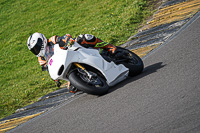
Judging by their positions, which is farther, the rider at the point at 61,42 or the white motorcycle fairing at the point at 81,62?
the rider at the point at 61,42

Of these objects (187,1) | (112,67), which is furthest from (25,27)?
(112,67)

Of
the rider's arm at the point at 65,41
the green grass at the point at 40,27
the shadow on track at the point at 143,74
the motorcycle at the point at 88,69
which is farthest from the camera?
the green grass at the point at 40,27

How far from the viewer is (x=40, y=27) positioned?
16.9 m

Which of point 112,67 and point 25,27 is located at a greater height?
point 112,67

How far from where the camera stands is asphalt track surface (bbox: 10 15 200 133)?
3838 mm

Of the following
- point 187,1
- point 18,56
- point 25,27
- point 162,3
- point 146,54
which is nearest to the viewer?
point 146,54

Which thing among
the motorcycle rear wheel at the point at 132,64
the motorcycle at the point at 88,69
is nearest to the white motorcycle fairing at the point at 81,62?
the motorcycle at the point at 88,69

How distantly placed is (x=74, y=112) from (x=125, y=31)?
5387 mm

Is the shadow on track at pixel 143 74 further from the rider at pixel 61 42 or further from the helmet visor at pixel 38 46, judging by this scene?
the helmet visor at pixel 38 46

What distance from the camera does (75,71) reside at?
569 cm

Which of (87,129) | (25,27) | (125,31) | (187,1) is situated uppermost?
(87,129)

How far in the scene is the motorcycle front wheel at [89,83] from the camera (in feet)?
17.8

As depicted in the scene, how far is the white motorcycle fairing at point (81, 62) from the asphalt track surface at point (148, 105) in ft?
0.72

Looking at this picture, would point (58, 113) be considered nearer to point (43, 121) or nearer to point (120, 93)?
point (43, 121)
